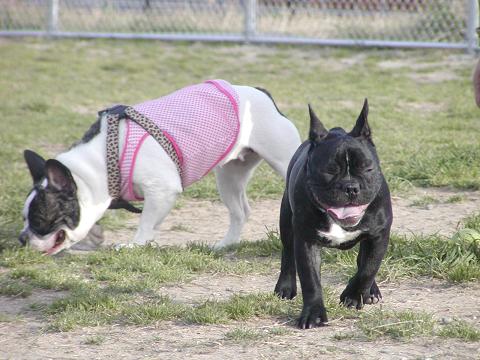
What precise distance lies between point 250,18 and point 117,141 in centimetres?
849

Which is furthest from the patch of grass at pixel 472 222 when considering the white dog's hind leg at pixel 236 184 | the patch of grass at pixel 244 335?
the patch of grass at pixel 244 335

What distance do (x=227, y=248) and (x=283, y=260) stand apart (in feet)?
4.03

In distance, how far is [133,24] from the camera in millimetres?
14750

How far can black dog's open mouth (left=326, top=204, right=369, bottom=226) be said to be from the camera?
Result: 3.77 m

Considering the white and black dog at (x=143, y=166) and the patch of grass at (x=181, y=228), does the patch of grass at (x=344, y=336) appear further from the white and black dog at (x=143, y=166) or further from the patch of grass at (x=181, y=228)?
the patch of grass at (x=181, y=228)

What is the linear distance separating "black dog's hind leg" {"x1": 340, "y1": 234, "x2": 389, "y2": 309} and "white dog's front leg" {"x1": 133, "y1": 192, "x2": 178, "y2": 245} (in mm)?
1554

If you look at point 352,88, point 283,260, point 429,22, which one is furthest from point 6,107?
point 283,260

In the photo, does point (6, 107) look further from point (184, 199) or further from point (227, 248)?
point (227, 248)

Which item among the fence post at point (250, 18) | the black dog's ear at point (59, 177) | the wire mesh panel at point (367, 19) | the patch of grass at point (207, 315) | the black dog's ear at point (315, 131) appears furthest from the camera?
the fence post at point (250, 18)

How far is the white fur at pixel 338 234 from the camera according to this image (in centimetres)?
386

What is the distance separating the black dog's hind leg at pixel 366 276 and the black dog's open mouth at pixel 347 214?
0.62ft

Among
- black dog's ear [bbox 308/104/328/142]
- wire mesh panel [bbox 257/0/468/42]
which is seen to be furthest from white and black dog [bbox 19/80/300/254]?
wire mesh panel [bbox 257/0/468/42]

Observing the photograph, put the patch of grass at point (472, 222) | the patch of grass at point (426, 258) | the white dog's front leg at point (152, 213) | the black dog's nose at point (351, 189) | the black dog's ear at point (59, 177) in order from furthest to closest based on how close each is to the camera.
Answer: the white dog's front leg at point (152, 213) → the patch of grass at point (472, 222) → the black dog's ear at point (59, 177) → the patch of grass at point (426, 258) → the black dog's nose at point (351, 189)

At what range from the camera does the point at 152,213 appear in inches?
218
